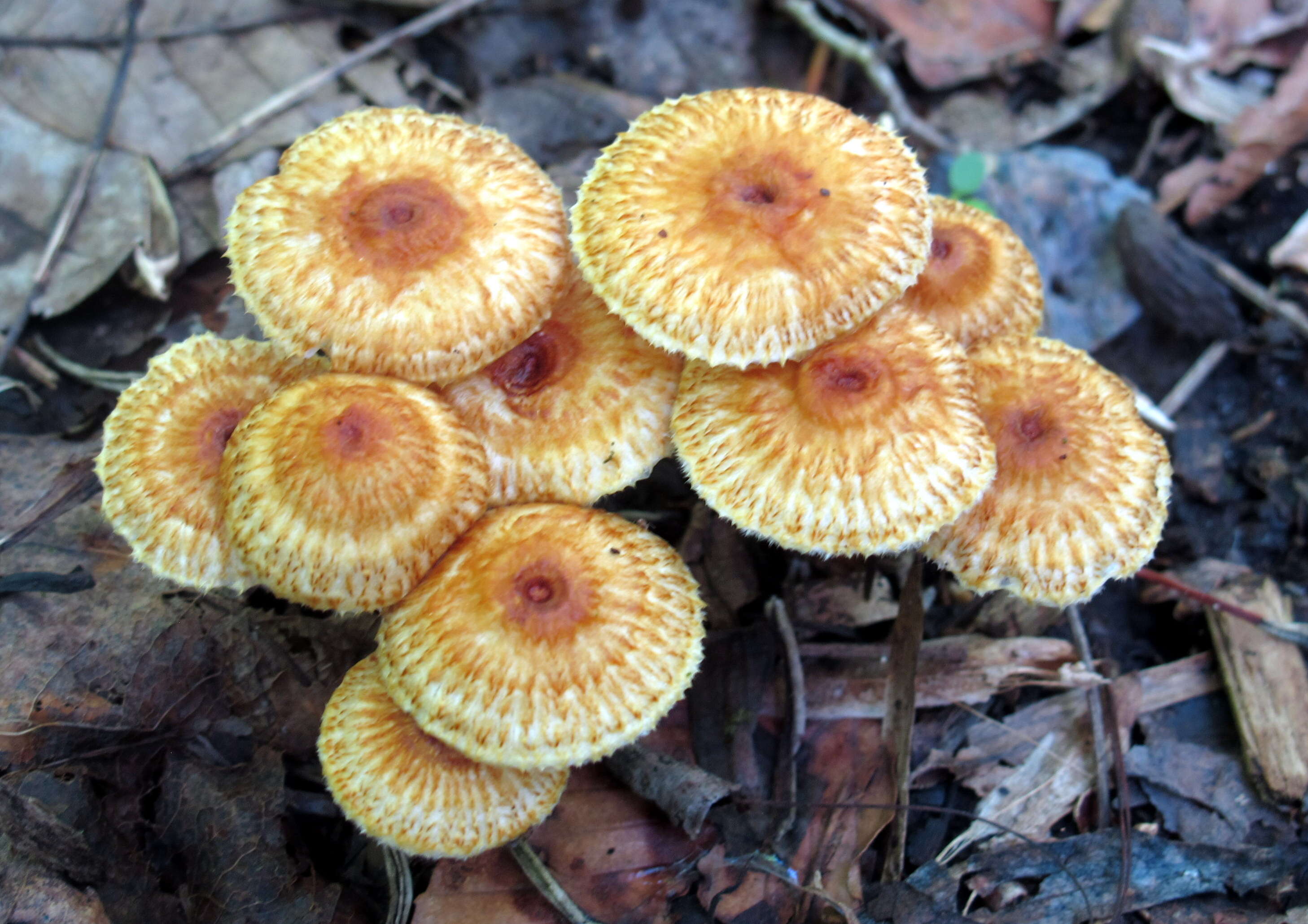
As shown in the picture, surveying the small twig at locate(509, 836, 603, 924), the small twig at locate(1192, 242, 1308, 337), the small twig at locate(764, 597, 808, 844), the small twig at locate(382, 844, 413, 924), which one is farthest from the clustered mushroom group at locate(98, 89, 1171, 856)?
the small twig at locate(1192, 242, 1308, 337)

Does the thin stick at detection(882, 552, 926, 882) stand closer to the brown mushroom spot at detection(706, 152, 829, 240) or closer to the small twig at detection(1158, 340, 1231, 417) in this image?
the brown mushroom spot at detection(706, 152, 829, 240)

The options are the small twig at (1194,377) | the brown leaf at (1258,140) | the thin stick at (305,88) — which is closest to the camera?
the thin stick at (305,88)

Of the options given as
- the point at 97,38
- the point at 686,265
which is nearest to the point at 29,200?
the point at 97,38

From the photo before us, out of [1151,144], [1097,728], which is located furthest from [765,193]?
[1151,144]

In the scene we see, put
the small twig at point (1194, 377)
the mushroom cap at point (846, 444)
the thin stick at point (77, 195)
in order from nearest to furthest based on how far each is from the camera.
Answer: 1. the mushroom cap at point (846, 444)
2. the thin stick at point (77, 195)
3. the small twig at point (1194, 377)

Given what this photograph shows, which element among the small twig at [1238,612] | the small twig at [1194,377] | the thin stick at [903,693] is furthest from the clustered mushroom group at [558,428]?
the small twig at [1194,377]

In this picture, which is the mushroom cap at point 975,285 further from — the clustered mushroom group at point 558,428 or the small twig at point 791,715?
the small twig at point 791,715

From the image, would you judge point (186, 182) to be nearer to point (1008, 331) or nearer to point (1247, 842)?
point (1008, 331)
